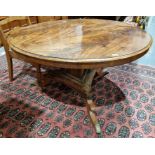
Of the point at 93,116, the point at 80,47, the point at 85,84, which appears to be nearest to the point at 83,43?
the point at 80,47

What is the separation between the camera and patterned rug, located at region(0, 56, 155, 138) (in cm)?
141

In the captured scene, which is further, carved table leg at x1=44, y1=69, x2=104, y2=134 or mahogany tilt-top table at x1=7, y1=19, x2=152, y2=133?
carved table leg at x1=44, y1=69, x2=104, y2=134

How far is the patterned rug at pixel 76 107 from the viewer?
1.41 meters

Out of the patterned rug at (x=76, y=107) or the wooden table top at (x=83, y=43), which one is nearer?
the wooden table top at (x=83, y=43)

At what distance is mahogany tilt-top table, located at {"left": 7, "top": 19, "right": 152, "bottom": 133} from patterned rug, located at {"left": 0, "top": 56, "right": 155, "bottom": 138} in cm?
17

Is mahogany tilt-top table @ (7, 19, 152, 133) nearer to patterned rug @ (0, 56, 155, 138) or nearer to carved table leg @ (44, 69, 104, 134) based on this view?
carved table leg @ (44, 69, 104, 134)

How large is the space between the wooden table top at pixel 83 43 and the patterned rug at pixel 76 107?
0.56 m

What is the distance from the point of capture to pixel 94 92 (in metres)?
1.88

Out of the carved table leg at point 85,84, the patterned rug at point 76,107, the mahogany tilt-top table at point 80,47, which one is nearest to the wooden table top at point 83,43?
the mahogany tilt-top table at point 80,47

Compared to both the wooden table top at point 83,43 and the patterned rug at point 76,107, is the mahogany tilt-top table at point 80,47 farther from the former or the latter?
the patterned rug at point 76,107

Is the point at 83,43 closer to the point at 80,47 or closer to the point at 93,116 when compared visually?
the point at 80,47

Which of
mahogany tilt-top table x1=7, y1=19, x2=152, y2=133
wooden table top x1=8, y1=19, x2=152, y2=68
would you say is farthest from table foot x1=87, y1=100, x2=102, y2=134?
wooden table top x1=8, y1=19, x2=152, y2=68

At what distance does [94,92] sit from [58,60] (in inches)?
37.9
